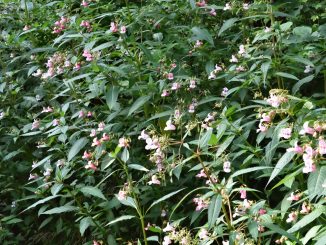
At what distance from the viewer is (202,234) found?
6.15 ft

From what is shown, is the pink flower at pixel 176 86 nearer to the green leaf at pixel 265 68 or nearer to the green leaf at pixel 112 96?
the green leaf at pixel 112 96

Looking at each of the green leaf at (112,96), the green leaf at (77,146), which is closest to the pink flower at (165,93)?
the green leaf at (112,96)

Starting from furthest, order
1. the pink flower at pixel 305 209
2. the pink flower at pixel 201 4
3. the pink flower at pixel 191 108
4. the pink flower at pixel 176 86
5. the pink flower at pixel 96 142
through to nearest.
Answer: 1. the pink flower at pixel 201 4
2. the pink flower at pixel 176 86
3. the pink flower at pixel 191 108
4. the pink flower at pixel 96 142
5. the pink flower at pixel 305 209

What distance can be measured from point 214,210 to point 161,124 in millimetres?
1268

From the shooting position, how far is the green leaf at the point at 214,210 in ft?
5.51

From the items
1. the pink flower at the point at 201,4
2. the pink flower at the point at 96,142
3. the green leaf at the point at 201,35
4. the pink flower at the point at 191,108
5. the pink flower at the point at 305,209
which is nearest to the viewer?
the pink flower at the point at 305,209

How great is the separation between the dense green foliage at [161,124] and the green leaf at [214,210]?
0.10 meters

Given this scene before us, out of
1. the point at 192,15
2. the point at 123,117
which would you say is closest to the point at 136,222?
the point at 123,117

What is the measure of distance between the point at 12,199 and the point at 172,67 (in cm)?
148

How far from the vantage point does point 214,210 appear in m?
1.69

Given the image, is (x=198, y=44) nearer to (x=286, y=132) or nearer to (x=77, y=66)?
(x=77, y=66)

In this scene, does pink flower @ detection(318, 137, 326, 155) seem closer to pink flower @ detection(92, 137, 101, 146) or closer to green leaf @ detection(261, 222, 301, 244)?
green leaf @ detection(261, 222, 301, 244)

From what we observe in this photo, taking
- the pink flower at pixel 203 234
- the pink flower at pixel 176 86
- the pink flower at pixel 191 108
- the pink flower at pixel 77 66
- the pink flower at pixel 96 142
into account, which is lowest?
the pink flower at pixel 96 142

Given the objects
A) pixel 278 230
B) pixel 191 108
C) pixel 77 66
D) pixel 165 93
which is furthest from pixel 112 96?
pixel 278 230
